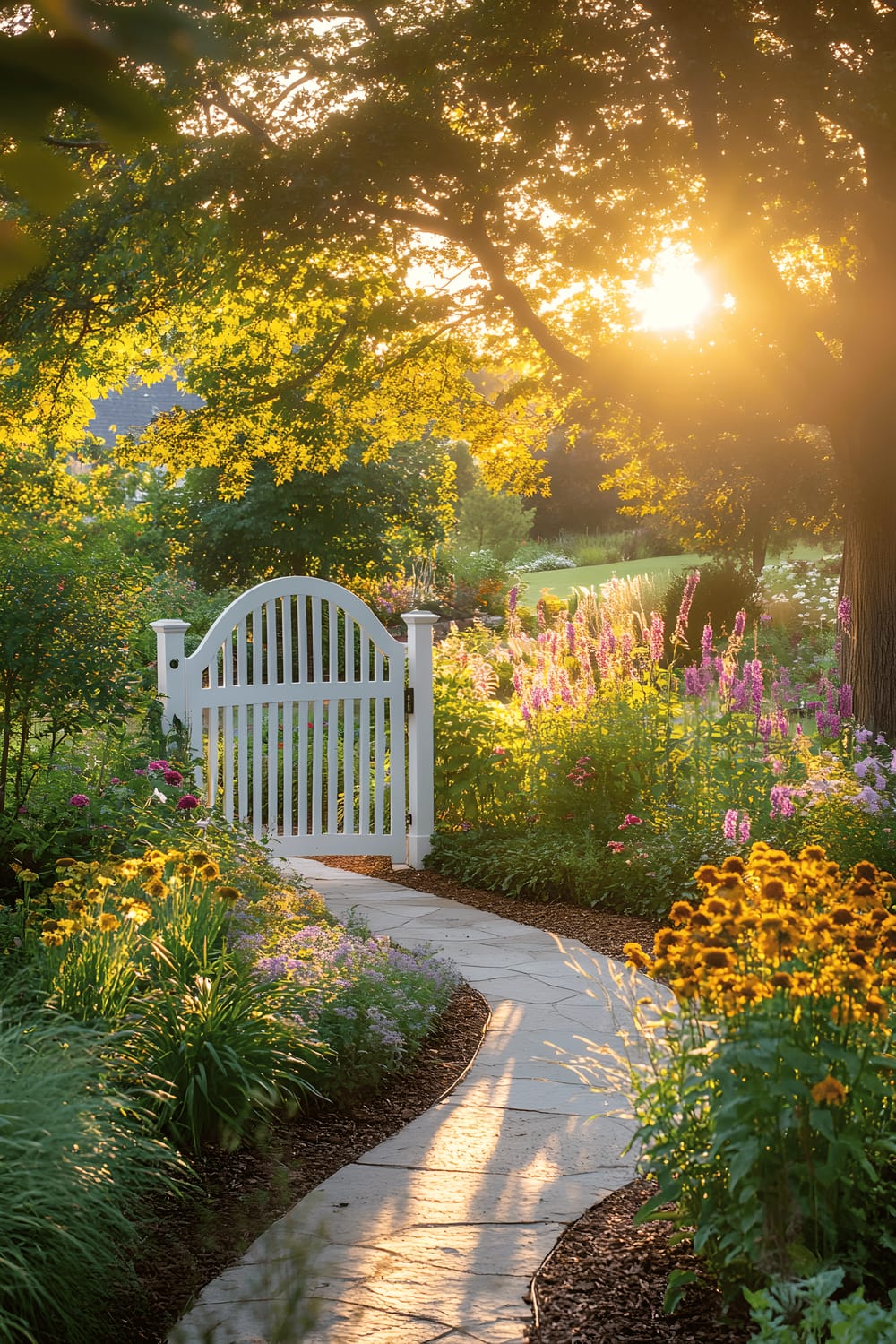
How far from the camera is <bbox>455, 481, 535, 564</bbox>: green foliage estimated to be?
27.6 metres

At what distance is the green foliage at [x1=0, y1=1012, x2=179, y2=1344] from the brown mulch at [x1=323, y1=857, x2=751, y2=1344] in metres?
0.82

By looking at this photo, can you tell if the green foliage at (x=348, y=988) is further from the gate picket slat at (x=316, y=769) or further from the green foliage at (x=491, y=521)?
the green foliage at (x=491, y=521)

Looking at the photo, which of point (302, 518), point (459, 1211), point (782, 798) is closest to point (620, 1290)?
point (459, 1211)

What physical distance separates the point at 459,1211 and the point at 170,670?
4014mm

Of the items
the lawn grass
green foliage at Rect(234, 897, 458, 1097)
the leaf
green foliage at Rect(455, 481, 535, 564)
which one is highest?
green foliage at Rect(455, 481, 535, 564)

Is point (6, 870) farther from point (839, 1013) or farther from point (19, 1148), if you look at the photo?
point (839, 1013)

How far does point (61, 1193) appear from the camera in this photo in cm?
232

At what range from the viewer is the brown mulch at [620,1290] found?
7.57ft

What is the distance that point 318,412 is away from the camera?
817 cm

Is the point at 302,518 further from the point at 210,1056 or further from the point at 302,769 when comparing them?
the point at 210,1056

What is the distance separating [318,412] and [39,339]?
5.79ft

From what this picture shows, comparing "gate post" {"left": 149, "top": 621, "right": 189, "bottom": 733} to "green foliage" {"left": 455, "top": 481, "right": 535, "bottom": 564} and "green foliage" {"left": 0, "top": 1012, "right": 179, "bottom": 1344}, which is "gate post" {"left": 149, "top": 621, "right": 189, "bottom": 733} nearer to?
"green foliage" {"left": 0, "top": 1012, "right": 179, "bottom": 1344}

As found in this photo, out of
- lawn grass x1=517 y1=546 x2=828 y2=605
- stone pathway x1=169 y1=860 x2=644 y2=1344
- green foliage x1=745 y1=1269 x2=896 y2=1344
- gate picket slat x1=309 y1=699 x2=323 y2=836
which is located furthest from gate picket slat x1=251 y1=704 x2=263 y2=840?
lawn grass x1=517 y1=546 x2=828 y2=605

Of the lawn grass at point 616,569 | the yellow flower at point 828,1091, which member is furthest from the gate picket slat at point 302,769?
the lawn grass at point 616,569
